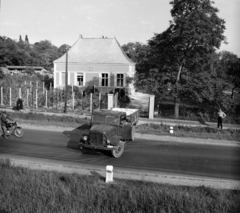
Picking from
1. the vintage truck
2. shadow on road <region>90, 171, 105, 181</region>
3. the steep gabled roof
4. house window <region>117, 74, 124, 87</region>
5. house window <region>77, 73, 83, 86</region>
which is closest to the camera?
shadow on road <region>90, 171, 105, 181</region>

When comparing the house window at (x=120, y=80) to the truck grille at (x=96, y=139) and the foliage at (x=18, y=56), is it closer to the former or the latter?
the truck grille at (x=96, y=139)

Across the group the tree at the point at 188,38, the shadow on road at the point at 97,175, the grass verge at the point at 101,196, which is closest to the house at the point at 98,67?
the tree at the point at 188,38

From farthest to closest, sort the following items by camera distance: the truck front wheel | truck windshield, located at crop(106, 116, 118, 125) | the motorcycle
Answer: the motorcycle < truck windshield, located at crop(106, 116, 118, 125) < the truck front wheel

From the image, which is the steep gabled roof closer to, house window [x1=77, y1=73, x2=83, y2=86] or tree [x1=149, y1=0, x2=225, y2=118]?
house window [x1=77, y1=73, x2=83, y2=86]

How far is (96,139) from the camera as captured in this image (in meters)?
13.7

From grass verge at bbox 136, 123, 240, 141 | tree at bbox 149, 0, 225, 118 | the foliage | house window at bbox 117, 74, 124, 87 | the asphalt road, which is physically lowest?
the asphalt road

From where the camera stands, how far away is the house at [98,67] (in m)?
42.1

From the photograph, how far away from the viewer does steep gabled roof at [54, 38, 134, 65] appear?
42719 millimetres

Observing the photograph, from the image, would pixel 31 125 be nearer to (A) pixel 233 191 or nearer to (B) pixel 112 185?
(B) pixel 112 185

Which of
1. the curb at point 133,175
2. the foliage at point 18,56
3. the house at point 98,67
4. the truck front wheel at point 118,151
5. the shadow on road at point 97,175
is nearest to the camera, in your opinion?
the curb at point 133,175

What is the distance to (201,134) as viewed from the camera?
64.0 feet

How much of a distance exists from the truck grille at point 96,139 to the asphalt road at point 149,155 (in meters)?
0.70

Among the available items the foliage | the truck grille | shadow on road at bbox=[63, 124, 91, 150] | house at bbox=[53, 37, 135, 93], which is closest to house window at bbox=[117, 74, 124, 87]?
house at bbox=[53, 37, 135, 93]

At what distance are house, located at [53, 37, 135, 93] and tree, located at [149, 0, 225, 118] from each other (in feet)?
47.4
